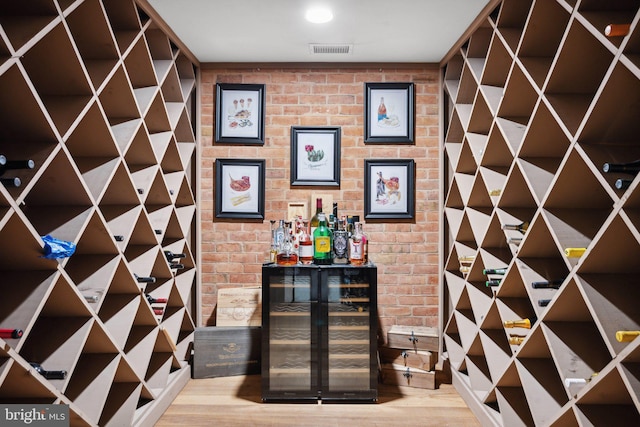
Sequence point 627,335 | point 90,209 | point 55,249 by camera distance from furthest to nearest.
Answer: point 90,209, point 55,249, point 627,335

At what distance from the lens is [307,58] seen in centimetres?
345

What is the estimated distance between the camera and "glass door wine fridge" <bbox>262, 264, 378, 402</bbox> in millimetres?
2885

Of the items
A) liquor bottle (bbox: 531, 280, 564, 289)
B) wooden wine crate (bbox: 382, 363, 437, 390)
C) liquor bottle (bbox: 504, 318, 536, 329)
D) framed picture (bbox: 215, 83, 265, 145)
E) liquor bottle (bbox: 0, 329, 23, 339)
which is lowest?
wooden wine crate (bbox: 382, 363, 437, 390)

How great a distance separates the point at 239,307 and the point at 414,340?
130 centimetres

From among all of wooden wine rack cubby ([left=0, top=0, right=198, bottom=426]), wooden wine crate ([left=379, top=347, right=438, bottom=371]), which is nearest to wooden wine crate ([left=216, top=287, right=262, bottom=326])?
wooden wine rack cubby ([left=0, top=0, right=198, bottom=426])

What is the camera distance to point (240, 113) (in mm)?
3555

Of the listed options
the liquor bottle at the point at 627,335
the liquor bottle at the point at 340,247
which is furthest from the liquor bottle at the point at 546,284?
the liquor bottle at the point at 340,247

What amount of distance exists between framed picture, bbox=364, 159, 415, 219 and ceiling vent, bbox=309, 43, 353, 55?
2.75 ft

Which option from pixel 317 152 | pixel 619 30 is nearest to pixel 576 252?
pixel 619 30

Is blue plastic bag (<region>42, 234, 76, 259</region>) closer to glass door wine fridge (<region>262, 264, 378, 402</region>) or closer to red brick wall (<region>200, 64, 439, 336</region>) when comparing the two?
glass door wine fridge (<region>262, 264, 378, 402</region>)

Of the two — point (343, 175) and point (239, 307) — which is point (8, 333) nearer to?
point (239, 307)

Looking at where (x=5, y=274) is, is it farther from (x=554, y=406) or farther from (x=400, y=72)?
(x=400, y=72)

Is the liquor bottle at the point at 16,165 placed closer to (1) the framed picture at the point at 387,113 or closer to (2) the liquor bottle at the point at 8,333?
(2) the liquor bottle at the point at 8,333

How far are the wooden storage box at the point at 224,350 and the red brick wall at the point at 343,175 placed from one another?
1.42 ft
